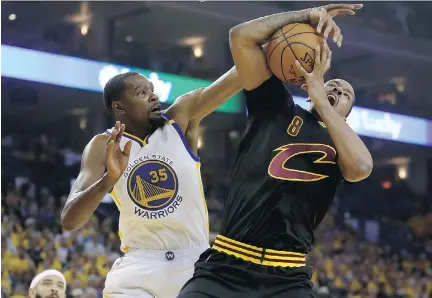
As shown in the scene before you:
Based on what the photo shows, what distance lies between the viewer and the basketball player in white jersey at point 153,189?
14.5ft

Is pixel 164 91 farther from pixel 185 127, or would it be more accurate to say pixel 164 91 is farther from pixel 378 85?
pixel 185 127

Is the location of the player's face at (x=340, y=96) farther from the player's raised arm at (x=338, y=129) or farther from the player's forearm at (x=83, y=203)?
the player's forearm at (x=83, y=203)

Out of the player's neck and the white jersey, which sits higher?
the player's neck

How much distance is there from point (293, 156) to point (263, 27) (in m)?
0.60

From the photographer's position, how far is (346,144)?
3.48 metres

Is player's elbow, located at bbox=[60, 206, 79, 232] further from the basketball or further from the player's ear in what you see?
the basketball

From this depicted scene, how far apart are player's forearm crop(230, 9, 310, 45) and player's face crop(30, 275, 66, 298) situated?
11.6ft

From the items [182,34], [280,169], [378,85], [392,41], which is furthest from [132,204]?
[378,85]

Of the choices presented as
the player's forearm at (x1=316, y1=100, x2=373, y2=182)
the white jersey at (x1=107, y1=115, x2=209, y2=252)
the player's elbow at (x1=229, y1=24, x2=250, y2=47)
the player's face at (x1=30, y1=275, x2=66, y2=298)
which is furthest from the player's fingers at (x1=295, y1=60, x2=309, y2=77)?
the player's face at (x1=30, y1=275, x2=66, y2=298)

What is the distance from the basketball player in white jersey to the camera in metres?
4.41

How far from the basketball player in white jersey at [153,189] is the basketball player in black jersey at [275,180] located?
84 cm

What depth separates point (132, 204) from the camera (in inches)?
178

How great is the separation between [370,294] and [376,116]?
503 cm

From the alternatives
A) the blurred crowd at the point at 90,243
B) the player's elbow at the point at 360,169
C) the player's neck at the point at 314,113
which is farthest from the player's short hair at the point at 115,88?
the blurred crowd at the point at 90,243
